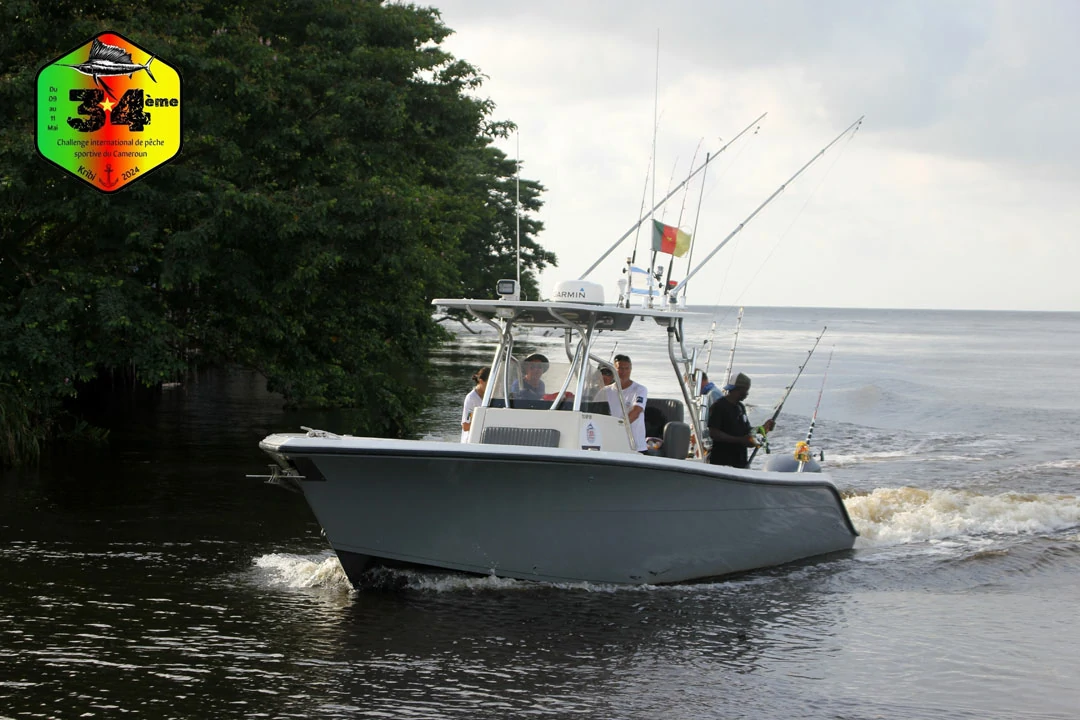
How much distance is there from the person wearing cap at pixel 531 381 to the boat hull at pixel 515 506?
1.30 metres

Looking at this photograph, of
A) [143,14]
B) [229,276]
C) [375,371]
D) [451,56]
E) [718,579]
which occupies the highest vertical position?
[451,56]

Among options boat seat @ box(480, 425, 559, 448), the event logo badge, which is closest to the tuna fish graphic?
the event logo badge

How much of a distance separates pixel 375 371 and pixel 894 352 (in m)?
54.1

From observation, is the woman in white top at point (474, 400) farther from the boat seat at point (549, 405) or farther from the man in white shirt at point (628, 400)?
the man in white shirt at point (628, 400)

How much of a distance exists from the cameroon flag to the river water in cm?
85

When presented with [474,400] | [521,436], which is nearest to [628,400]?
[521,436]

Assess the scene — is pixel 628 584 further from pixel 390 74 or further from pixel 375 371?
pixel 390 74

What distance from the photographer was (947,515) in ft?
46.0

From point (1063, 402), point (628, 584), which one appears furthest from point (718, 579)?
point (1063, 402)

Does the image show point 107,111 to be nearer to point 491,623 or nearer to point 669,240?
point 669,240

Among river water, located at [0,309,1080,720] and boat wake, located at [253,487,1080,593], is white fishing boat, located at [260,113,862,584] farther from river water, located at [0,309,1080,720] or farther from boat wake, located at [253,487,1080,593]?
river water, located at [0,309,1080,720]

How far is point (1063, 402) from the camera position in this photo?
33.6 m

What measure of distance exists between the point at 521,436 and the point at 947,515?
6.65 metres

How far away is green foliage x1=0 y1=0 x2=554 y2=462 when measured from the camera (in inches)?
599
